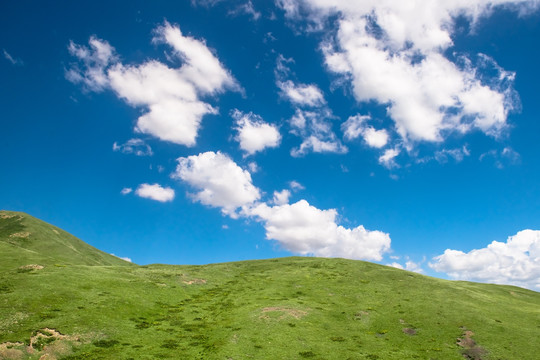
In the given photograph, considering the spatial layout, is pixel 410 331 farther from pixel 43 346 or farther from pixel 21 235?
pixel 21 235

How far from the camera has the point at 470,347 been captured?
163 feet

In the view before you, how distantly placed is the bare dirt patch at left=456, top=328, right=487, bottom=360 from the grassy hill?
0.15 meters

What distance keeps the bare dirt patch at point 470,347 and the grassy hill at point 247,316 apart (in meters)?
0.15

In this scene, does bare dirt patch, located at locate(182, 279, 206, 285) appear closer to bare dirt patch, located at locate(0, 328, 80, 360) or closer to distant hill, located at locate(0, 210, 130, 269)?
bare dirt patch, located at locate(0, 328, 80, 360)

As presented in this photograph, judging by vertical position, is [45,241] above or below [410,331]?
above

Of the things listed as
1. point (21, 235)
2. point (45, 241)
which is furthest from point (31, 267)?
point (21, 235)

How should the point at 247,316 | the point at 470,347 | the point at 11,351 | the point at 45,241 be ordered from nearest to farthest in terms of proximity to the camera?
the point at 11,351
the point at 470,347
the point at 247,316
the point at 45,241

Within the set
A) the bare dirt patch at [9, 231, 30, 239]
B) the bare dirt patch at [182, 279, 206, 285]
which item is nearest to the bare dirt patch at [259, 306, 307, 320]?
the bare dirt patch at [182, 279, 206, 285]

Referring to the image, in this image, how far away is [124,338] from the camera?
46.9 meters

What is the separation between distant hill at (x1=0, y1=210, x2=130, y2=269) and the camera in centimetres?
12838

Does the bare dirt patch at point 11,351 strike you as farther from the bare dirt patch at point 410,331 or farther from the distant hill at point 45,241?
the distant hill at point 45,241

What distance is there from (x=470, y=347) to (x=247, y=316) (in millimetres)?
37727

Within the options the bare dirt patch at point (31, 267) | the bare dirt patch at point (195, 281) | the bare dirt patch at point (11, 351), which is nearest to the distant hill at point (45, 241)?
the bare dirt patch at point (31, 267)

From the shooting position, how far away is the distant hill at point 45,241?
128 m
